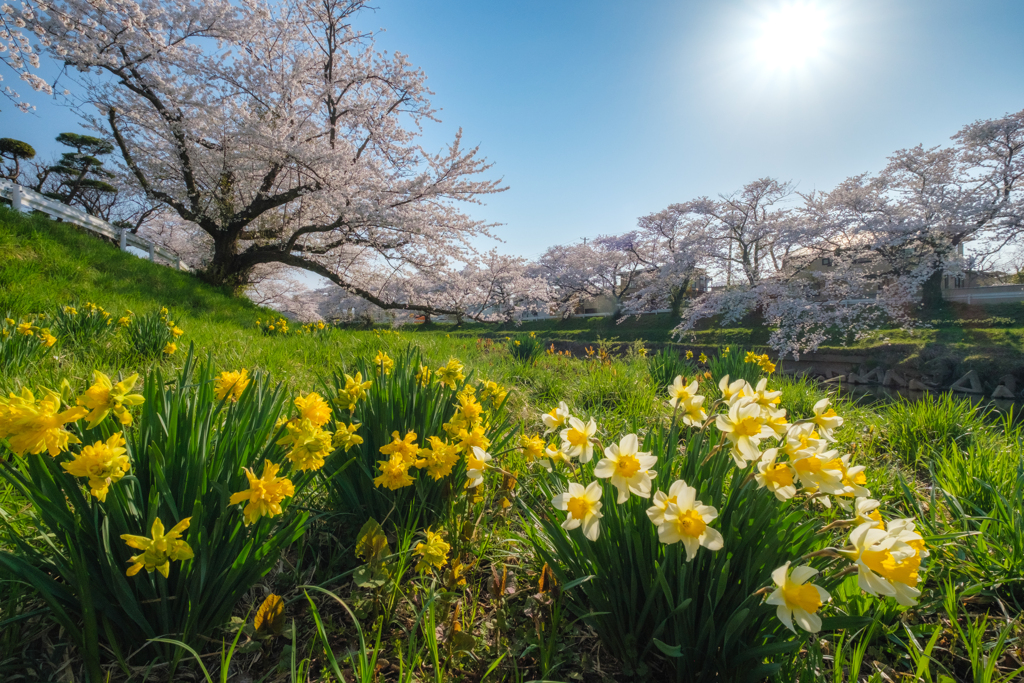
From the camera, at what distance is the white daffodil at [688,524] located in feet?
2.54

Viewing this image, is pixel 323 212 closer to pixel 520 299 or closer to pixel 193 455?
pixel 193 455

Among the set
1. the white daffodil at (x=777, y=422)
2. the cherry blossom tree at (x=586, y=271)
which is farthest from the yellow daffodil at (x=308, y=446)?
the cherry blossom tree at (x=586, y=271)

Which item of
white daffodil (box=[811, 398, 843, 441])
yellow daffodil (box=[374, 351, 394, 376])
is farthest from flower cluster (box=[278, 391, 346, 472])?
white daffodil (box=[811, 398, 843, 441])

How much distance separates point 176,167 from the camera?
10.2m

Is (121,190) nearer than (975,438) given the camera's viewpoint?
No

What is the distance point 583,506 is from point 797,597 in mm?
379

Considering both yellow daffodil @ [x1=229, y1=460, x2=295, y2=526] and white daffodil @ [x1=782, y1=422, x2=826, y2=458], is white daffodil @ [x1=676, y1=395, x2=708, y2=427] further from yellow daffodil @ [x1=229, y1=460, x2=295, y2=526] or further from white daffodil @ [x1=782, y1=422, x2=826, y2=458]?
yellow daffodil @ [x1=229, y1=460, x2=295, y2=526]

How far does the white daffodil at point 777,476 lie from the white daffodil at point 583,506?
33 centimetres

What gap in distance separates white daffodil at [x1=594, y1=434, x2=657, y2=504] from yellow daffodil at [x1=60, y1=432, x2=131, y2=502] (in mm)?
907

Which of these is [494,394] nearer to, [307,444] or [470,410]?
[470,410]

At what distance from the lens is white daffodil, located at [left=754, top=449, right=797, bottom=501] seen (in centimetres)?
82

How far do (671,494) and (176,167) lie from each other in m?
13.3

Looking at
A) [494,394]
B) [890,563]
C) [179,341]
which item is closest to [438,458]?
[494,394]

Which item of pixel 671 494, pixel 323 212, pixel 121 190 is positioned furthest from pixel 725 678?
pixel 121 190
